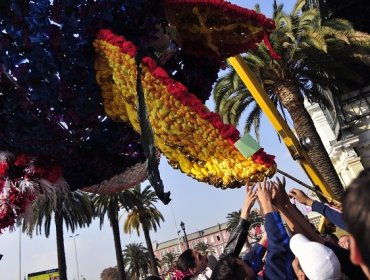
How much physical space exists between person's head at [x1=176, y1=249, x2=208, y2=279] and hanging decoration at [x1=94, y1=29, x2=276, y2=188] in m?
1.87

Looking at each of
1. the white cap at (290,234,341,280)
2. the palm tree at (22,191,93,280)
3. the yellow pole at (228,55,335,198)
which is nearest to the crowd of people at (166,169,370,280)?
the white cap at (290,234,341,280)

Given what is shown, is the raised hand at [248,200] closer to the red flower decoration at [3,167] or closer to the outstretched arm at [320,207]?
the outstretched arm at [320,207]

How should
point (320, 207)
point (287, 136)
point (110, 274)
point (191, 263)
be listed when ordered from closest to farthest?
point (320, 207), point (191, 263), point (287, 136), point (110, 274)

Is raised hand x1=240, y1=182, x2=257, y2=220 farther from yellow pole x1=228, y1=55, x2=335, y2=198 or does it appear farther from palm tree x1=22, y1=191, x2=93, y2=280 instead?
palm tree x1=22, y1=191, x2=93, y2=280

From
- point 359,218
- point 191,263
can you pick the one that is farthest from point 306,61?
point 359,218

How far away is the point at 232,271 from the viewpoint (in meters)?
2.65

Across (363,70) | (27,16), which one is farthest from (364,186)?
(363,70)

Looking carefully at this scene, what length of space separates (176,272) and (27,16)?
2.79m

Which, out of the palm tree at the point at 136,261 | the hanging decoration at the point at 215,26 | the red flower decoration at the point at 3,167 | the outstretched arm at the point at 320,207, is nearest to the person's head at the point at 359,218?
the outstretched arm at the point at 320,207

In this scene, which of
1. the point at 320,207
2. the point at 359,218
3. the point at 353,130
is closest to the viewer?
the point at 359,218

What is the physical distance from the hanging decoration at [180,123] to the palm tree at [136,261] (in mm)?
46360

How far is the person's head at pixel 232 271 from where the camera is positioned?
8.65ft

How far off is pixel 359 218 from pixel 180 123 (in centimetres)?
140

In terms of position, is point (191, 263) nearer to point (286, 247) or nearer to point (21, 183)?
point (286, 247)
